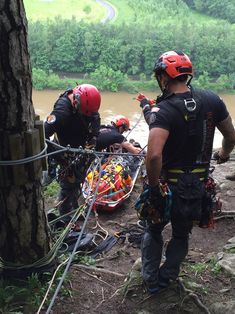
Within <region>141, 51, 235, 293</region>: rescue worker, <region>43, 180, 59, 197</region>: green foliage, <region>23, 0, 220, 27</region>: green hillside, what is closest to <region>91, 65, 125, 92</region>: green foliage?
<region>23, 0, 220, 27</region>: green hillside

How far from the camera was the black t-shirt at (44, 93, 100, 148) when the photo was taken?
432 cm

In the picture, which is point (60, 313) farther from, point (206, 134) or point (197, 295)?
point (206, 134)

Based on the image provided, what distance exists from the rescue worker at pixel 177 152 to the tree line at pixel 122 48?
33.9m

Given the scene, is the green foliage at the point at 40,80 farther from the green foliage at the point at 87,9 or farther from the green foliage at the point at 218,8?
the green foliage at the point at 218,8

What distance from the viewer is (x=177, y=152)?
2791mm

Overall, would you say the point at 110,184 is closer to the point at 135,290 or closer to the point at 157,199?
the point at 135,290

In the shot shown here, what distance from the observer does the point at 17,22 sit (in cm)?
229

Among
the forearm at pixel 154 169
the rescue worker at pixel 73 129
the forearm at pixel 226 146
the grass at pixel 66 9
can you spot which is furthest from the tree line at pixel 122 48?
the forearm at pixel 154 169

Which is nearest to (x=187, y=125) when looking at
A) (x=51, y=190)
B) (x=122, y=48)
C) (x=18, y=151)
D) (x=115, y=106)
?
(x=18, y=151)

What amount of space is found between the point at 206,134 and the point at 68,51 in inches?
1548

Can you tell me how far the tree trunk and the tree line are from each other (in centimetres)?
3405

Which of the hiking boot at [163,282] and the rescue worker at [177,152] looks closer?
the rescue worker at [177,152]

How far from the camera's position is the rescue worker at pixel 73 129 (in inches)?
171

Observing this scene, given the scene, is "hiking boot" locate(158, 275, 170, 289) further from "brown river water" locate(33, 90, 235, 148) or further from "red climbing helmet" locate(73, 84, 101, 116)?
"brown river water" locate(33, 90, 235, 148)
